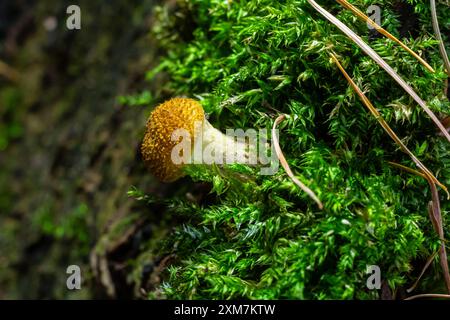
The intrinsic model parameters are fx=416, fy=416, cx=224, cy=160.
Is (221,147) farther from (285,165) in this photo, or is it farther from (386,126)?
(386,126)

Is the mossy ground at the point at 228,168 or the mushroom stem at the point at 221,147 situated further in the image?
the mushroom stem at the point at 221,147

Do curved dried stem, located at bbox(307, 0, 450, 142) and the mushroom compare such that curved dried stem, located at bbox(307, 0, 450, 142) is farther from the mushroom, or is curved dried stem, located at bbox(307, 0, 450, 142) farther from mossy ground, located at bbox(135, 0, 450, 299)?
the mushroom

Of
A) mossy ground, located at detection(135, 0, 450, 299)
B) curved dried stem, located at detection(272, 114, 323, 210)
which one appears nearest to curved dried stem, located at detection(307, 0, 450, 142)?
mossy ground, located at detection(135, 0, 450, 299)

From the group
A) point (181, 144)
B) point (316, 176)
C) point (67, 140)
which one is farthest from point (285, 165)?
point (67, 140)

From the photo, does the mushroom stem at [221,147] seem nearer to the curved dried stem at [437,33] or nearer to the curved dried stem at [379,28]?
the curved dried stem at [379,28]

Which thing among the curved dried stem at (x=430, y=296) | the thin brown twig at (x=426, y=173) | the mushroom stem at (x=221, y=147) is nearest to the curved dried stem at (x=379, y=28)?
the thin brown twig at (x=426, y=173)

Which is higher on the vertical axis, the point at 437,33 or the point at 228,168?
the point at 437,33

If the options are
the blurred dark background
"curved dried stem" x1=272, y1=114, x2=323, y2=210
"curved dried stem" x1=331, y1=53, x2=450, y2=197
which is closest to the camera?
"curved dried stem" x1=272, y1=114, x2=323, y2=210
